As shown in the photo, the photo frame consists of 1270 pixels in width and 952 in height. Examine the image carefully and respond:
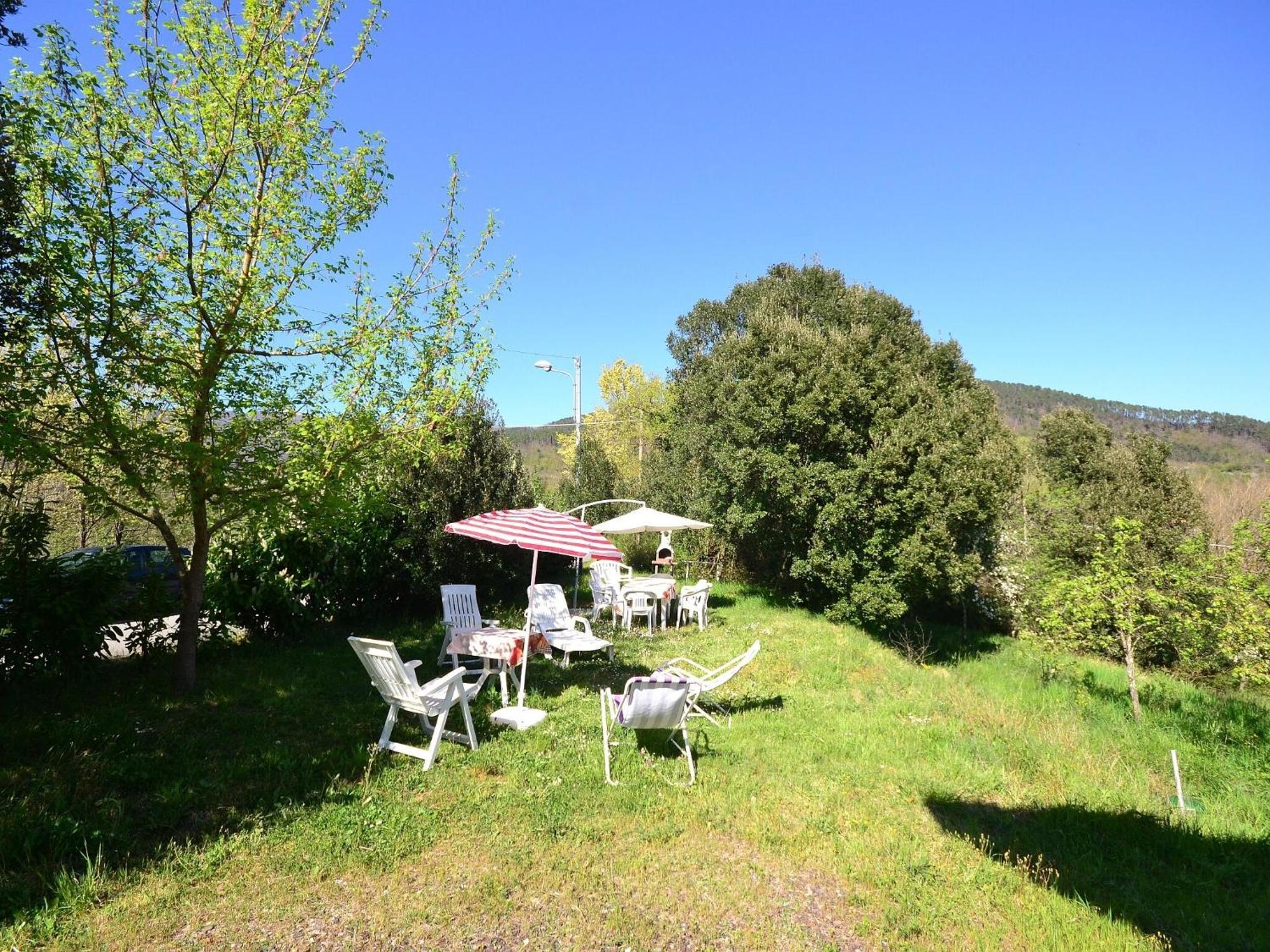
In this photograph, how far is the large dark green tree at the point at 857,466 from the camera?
11.1m

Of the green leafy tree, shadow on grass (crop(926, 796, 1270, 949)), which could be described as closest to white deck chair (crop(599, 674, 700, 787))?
shadow on grass (crop(926, 796, 1270, 949))

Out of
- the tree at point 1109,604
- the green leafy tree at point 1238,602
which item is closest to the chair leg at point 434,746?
the tree at point 1109,604

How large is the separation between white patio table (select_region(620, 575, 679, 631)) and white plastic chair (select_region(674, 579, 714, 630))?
0.24 metres

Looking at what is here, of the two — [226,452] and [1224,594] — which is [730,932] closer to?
[226,452]

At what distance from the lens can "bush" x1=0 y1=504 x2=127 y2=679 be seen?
5.35 meters

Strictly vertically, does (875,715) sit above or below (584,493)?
below

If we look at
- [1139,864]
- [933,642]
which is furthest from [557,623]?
[933,642]

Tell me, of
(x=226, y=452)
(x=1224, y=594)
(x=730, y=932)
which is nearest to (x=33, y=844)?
(x=226, y=452)

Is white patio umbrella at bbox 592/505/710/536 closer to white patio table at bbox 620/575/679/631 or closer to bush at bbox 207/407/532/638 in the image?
white patio table at bbox 620/575/679/631

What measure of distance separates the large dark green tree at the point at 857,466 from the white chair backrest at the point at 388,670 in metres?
8.56

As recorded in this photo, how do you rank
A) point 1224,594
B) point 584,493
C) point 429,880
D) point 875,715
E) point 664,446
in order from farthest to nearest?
point 664,446
point 584,493
point 1224,594
point 875,715
point 429,880

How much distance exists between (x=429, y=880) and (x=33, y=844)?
6.88ft

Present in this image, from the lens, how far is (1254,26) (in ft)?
21.9

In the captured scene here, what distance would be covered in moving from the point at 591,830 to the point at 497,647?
2843 mm
